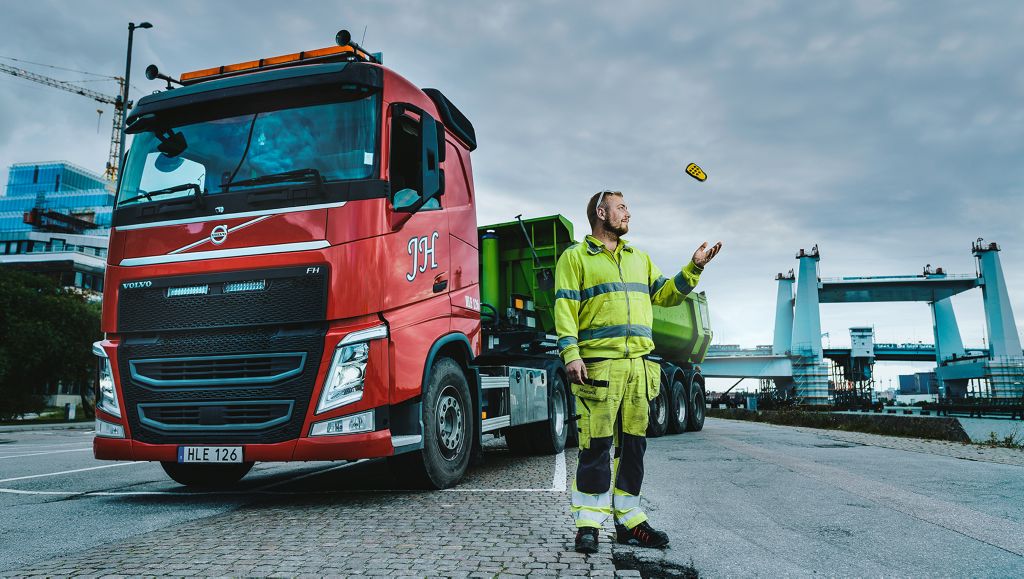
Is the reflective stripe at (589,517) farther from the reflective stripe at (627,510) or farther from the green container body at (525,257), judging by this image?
the green container body at (525,257)

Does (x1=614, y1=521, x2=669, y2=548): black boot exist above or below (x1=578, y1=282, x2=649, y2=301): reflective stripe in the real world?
below

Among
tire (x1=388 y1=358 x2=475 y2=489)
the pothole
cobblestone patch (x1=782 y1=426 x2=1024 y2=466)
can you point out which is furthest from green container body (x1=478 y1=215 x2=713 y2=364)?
cobblestone patch (x1=782 y1=426 x2=1024 y2=466)

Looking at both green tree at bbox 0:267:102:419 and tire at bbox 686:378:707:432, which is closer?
tire at bbox 686:378:707:432

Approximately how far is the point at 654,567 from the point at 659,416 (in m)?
10.5

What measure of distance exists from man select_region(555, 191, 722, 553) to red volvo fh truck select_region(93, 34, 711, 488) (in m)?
1.64

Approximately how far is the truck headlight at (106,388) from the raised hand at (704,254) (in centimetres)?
444

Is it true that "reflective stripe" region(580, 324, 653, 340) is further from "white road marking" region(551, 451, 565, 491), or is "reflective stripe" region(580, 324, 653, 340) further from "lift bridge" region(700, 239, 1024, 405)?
"lift bridge" region(700, 239, 1024, 405)

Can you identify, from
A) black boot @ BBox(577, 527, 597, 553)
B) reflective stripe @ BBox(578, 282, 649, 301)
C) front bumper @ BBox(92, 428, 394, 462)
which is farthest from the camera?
front bumper @ BBox(92, 428, 394, 462)

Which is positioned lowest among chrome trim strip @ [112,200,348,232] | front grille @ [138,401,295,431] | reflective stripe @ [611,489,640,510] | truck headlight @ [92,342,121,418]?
reflective stripe @ [611,489,640,510]

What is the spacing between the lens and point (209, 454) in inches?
203

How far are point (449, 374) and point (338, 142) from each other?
216cm

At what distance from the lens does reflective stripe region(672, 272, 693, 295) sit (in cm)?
427

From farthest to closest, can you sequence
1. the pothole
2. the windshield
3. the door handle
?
the door handle → the windshield → the pothole

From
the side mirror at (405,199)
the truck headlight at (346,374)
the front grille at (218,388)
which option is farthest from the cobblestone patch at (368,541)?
the side mirror at (405,199)
